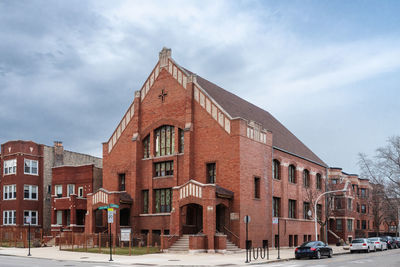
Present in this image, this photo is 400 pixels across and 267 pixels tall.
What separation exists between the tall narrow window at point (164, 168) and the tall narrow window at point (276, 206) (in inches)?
394

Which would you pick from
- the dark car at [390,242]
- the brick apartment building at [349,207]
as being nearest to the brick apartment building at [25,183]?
the brick apartment building at [349,207]

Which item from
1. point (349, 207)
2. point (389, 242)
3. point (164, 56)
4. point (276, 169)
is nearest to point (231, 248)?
point (276, 169)

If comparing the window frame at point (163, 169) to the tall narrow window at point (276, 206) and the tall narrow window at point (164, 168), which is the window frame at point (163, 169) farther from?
the tall narrow window at point (276, 206)

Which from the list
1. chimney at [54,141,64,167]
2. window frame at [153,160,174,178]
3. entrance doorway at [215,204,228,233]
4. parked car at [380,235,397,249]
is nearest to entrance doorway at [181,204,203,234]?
entrance doorway at [215,204,228,233]

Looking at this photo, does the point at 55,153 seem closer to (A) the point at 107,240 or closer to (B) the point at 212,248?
(A) the point at 107,240

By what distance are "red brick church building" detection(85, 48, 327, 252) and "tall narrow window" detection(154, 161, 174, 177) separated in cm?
9

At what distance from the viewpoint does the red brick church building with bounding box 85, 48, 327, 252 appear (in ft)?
132

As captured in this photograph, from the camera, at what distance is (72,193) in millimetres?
54312

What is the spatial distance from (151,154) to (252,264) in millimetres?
20375

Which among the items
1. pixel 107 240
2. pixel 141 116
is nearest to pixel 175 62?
pixel 141 116

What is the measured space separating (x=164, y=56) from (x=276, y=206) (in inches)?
702

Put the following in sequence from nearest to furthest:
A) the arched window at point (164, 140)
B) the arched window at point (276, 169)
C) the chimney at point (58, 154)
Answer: the arched window at point (164, 140), the arched window at point (276, 169), the chimney at point (58, 154)

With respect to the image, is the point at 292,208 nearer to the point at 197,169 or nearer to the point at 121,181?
the point at 197,169

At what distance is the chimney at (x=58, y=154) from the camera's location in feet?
200
